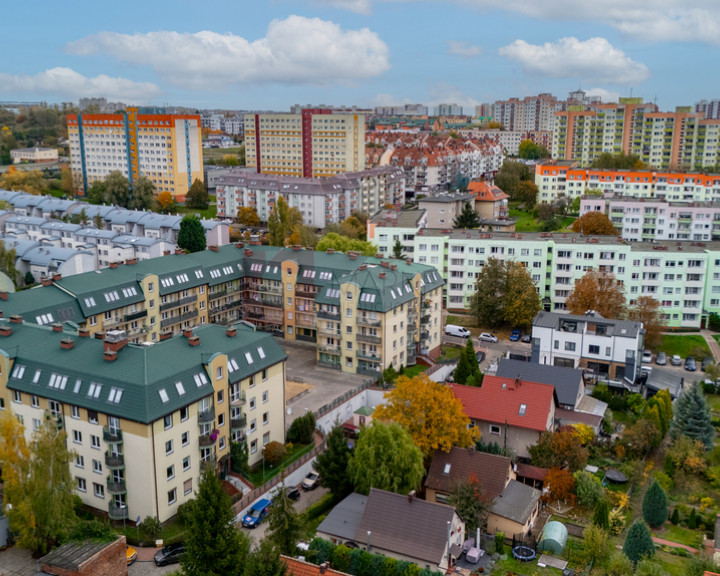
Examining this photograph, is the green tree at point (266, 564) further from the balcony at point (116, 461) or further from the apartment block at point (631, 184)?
the apartment block at point (631, 184)

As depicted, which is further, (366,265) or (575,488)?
(366,265)

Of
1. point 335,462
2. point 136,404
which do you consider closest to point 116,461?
point 136,404

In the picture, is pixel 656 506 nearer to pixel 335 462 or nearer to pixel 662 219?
pixel 335 462

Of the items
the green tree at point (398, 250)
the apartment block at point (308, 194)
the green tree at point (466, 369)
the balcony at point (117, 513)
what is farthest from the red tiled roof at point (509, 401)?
the apartment block at point (308, 194)

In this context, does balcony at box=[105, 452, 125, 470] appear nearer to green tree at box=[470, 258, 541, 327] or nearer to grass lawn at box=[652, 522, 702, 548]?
grass lawn at box=[652, 522, 702, 548]

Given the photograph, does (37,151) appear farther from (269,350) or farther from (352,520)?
(352,520)

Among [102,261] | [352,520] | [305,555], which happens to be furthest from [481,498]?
[102,261]
